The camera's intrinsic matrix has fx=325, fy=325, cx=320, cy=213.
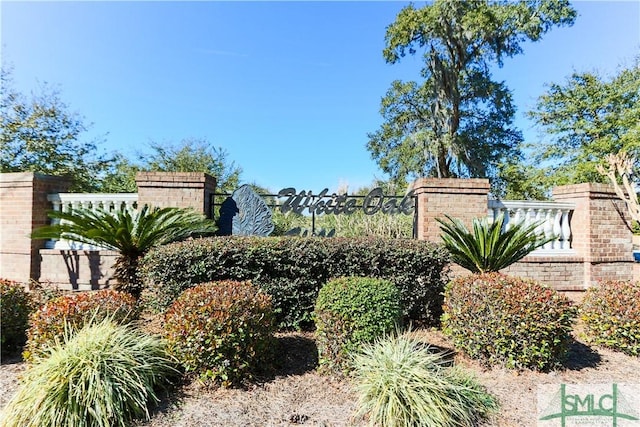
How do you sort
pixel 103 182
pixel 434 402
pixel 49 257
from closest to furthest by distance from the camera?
pixel 434 402 → pixel 49 257 → pixel 103 182

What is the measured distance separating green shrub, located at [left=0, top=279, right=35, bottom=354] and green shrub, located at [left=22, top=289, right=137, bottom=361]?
2.16ft

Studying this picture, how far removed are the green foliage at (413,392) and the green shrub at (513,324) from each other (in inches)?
22.6

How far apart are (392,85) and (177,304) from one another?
19.1 metres

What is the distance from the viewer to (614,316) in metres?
3.84

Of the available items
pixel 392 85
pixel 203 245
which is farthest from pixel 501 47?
pixel 203 245

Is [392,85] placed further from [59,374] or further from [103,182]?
[59,374]

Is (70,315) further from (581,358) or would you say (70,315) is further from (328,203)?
(581,358)

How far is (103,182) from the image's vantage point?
1022 centimetres

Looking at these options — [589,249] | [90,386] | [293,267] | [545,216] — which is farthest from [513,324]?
[589,249]

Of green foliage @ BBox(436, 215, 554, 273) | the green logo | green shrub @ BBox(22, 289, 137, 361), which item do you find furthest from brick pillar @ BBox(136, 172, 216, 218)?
the green logo

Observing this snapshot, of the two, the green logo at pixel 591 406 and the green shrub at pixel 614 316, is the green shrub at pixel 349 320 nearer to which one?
the green logo at pixel 591 406

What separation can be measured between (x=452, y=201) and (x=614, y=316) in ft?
8.98

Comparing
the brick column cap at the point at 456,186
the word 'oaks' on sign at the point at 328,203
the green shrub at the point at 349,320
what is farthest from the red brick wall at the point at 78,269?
the brick column cap at the point at 456,186

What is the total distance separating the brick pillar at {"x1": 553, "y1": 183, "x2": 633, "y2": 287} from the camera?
248 inches
